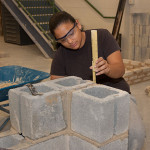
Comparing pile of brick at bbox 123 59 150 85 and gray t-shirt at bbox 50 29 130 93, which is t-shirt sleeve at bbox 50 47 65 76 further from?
pile of brick at bbox 123 59 150 85

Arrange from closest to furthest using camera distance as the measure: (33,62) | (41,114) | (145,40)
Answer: (41,114) → (145,40) → (33,62)

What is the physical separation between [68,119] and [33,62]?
228 inches

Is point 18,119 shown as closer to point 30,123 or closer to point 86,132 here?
point 30,123

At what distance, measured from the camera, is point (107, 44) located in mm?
2652

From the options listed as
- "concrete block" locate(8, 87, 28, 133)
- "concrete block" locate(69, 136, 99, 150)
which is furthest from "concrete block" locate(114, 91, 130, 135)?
"concrete block" locate(8, 87, 28, 133)

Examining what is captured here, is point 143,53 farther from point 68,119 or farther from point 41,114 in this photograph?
point 41,114

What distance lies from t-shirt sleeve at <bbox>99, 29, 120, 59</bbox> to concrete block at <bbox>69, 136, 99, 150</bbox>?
1.07 metres

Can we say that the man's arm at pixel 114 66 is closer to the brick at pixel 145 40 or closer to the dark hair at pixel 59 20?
the dark hair at pixel 59 20

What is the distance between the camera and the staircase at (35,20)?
7.75 m

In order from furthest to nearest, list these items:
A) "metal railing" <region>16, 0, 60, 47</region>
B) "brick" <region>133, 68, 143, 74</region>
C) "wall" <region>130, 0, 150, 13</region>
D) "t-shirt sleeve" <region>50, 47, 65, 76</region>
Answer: "metal railing" <region>16, 0, 60, 47</region>
"wall" <region>130, 0, 150, 13</region>
"brick" <region>133, 68, 143, 74</region>
"t-shirt sleeve" <region>50, 47, 65, 76</region>

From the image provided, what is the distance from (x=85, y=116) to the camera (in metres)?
1.67

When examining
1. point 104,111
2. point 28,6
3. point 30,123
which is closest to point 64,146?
point 30,123

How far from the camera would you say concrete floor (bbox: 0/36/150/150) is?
400 cm

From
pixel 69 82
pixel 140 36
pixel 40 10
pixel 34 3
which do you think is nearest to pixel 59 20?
pixel 69 82
